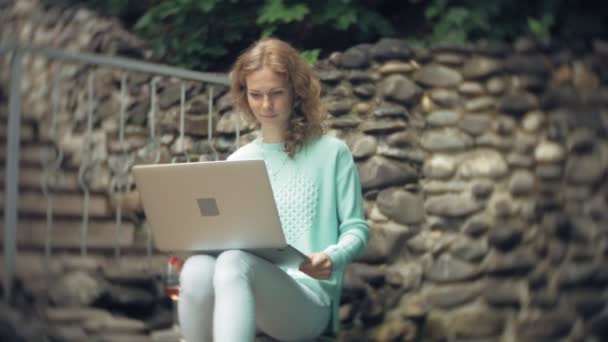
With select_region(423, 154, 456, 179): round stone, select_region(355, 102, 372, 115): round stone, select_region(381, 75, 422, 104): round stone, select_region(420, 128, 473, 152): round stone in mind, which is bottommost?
select_region(423, 154, 456, 179): round stone

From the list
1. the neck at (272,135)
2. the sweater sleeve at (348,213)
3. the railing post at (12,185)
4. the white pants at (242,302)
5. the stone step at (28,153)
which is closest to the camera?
the white pants at (242,302)

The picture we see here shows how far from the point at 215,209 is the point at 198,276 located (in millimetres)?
142

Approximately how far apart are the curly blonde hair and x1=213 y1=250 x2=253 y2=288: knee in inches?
13.1

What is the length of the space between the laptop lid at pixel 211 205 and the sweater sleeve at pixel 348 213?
21 centimetres

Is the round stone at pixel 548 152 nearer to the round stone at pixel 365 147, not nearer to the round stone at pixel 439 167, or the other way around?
the round stone at pixel 439 167

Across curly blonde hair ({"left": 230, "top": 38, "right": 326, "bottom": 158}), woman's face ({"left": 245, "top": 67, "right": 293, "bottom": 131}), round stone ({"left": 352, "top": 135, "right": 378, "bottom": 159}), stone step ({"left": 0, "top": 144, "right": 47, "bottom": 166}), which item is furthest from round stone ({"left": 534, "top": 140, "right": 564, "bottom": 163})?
stone step ({"left": 0, "top": 144, "right": 47, "bottom": 166})

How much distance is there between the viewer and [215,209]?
5.44 ft

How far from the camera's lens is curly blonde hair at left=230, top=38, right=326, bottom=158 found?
1.81 m

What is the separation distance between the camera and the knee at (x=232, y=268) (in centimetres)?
158

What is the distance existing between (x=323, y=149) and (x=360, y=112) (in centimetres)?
117

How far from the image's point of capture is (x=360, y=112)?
3.02 meters

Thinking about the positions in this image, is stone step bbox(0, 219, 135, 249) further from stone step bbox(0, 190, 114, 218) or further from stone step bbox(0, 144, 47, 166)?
stone step bbox(0, 144, 47, 166)

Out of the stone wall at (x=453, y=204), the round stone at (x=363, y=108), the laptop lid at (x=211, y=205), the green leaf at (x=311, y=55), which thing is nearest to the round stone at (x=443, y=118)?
the stone wall at (x=453, y=204)

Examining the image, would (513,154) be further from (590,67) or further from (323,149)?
(323,149)
